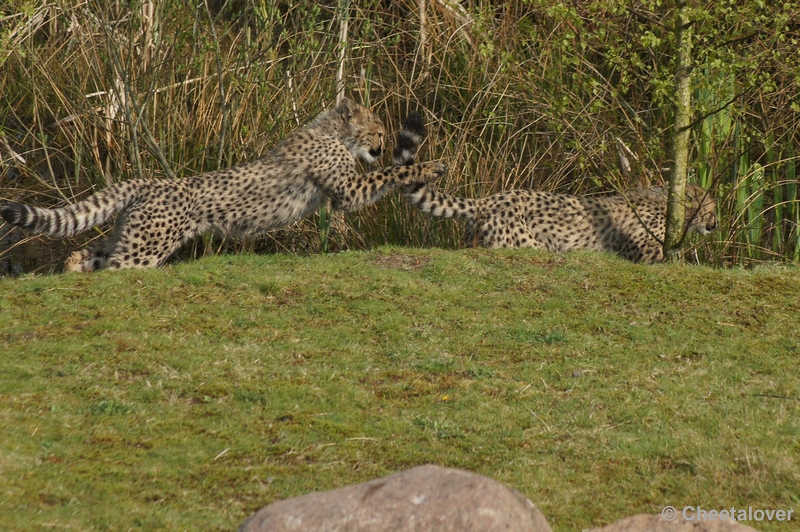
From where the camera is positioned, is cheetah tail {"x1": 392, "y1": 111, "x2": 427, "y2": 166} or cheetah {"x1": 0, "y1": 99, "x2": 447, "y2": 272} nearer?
cheetah {"x1": 0, "y1": 99, "x2": 447, "y2": 272}

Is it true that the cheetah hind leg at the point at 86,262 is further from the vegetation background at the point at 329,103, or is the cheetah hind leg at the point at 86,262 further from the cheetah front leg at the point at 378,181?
the cheetah front leg at the point at 378,181

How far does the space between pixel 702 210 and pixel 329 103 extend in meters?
3.80

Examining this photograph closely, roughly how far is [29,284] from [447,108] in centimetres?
528

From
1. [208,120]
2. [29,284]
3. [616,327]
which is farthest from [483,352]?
[208,120]

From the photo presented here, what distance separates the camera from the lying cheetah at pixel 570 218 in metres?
9.18

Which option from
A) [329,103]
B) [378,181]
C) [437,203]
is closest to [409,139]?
[378,181]

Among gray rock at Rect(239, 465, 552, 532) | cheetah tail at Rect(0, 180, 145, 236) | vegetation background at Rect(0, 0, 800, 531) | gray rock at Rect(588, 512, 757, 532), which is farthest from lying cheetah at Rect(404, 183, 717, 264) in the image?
gray rock at Rect(239, 465, 552, 532)

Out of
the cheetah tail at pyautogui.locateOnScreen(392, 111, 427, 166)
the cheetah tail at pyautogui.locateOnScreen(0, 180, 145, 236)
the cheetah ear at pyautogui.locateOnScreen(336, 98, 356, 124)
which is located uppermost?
the cheetah ear at pyautogui.locateOnScreen(336, 98, 356, 124)

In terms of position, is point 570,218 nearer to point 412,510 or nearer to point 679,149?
point 679,149

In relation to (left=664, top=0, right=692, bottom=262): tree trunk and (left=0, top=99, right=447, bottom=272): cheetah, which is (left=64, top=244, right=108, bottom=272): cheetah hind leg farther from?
(left=664, top=0, right=692, bottom=262): tree trunk

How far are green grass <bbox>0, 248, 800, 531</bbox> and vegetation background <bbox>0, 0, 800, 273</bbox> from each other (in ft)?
5.99

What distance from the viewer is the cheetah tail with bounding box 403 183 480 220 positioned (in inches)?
358

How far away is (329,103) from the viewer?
10852 millimetres

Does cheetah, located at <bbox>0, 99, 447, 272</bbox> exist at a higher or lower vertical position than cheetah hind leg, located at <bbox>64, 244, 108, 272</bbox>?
higher
